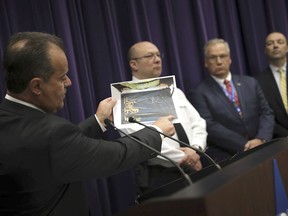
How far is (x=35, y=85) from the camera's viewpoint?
4.50 feet

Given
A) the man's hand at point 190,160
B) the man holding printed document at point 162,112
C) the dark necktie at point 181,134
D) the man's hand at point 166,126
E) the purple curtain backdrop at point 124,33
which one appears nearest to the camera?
the man's hand at point 166,126

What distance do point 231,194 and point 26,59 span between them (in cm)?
77

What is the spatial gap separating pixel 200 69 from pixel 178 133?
1.08 m

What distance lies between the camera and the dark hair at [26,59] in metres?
1.34

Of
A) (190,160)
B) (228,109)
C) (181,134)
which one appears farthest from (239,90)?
(190,160)

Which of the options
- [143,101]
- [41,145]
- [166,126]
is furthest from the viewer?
[143,101]

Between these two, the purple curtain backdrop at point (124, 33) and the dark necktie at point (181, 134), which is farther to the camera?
the purple curtain backdrop at point (124, 33)

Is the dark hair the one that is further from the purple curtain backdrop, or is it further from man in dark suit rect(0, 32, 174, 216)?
the purple curtain backdrop

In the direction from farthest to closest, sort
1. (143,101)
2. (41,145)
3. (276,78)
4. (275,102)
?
(276,78) → (275,102) → (143,101) → (41,145)

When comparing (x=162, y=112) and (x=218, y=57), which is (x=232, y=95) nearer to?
(x=218, y=57)

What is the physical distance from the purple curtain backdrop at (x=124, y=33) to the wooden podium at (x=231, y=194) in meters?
1.76

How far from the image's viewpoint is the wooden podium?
0.93 m

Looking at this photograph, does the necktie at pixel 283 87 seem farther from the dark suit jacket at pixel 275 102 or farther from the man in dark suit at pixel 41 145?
the man in dark suit at pixel 41 145

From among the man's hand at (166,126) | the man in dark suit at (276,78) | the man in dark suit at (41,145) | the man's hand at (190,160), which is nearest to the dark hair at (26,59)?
the man in dark suit at (41,145)
